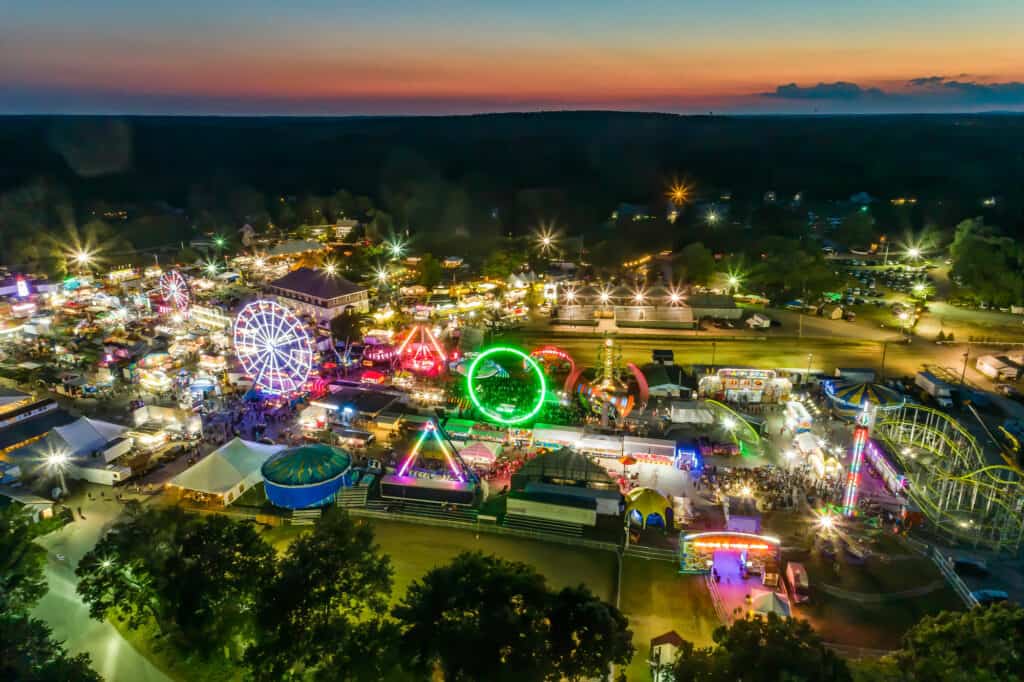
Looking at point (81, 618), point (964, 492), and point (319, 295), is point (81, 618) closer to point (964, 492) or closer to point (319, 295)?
point (964, 492)

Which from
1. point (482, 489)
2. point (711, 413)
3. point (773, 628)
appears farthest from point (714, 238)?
point (773, 628)

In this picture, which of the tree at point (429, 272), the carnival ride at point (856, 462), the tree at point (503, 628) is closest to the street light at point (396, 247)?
the tree at point (429, 272)

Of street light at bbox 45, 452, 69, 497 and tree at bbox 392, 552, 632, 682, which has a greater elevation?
tree at bbox 392, 552, 632, 682

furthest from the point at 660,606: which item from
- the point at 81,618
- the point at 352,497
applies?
the point at 81,618

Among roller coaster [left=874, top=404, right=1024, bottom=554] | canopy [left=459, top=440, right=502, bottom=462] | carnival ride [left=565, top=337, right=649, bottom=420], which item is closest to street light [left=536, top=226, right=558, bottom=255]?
carnival ride [left=565, top=337, right=649, bottom=420]

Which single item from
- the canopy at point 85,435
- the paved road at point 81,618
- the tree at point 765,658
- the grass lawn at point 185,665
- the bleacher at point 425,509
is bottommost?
the bleacher at point 425,509

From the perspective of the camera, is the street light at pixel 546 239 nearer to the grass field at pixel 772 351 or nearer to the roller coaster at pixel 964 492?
the grass field at pixel 772 351

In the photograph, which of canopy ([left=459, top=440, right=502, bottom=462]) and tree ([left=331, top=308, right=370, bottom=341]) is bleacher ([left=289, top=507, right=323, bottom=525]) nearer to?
canopy ([left=459, top=440, right=502, bottom=462])

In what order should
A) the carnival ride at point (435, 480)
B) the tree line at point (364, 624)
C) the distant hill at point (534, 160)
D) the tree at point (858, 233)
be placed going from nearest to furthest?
the tree line at point (364, 624) < the carnival ride at point (435, 480) < the tree at point (858, 233) < the distant hill at point (534, 160)
